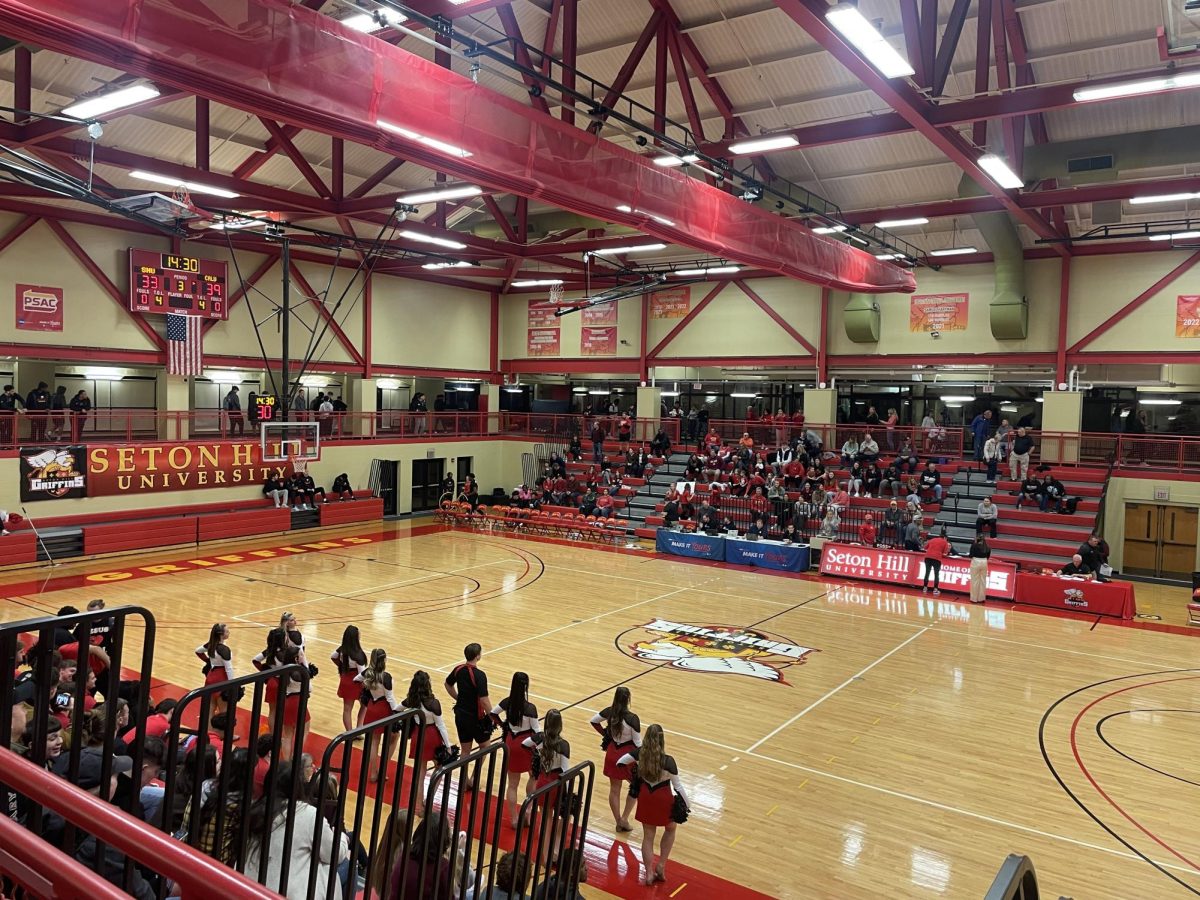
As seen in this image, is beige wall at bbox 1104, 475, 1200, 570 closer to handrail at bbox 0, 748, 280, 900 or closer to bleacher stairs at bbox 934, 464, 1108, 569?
bleacher stairs at bbox 934, 464, 1108, 569

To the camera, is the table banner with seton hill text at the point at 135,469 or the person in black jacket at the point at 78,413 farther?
the person in black jacket at the point at 78,413

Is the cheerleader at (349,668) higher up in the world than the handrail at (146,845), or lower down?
lower down

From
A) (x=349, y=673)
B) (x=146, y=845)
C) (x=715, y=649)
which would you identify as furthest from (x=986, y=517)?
(x=146, y=845)

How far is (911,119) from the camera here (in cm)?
1173

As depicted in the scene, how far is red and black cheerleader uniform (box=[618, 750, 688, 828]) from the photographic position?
694 cm

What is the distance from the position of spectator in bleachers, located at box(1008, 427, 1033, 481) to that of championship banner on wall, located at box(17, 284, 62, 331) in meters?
26.3

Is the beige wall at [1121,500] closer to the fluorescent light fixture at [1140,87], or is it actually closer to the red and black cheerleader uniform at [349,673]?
the fluorescent light fixture at [1140,87]

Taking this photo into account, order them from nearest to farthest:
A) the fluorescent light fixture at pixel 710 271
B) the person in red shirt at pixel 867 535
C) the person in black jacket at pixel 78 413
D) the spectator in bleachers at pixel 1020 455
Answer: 1. the person in red shirt at pixel 867 535
2. the person in black jacket at pixel 78 413
3. the spectator in bleachers at pixel 1020 455
4. the fluorescent light fixture at pixel 710 271

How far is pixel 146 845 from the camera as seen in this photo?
1.73 metres

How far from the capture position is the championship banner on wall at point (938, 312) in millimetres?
26750

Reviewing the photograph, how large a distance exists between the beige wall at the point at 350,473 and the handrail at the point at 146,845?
2269 cm

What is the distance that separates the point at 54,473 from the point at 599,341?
1904 cm

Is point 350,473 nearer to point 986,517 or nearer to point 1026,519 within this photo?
point 986,517

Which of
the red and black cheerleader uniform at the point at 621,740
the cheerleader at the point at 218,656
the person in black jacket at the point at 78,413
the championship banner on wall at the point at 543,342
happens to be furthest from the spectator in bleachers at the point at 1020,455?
the person in black jacket at the point at 78,413
